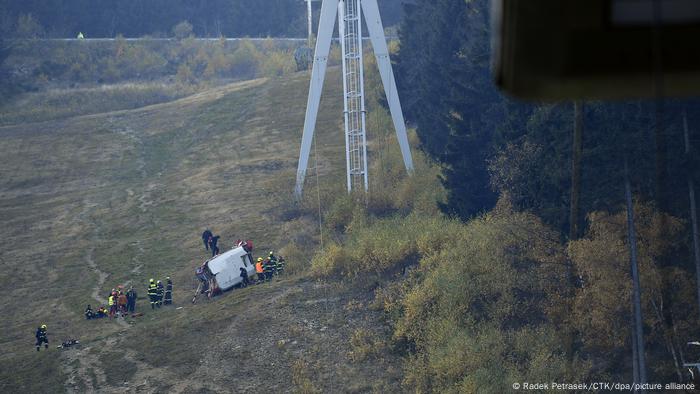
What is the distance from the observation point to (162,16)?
82000 mm

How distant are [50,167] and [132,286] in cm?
2056

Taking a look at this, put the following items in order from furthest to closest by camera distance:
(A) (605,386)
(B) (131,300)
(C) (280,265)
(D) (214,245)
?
1. (D) (214,245)
2. (C) (280,265)
3. (B) (131,300)
4. (A) (605,386)

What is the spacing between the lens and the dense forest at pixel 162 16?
260ft

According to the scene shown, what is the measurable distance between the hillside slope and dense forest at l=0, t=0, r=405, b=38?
75.3 ft

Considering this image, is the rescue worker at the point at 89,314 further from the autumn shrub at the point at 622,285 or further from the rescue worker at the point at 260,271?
the autumn shrub at the point at 622,285

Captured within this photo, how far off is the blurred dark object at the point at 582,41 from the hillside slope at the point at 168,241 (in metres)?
14.2

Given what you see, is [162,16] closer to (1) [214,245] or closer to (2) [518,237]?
(1) [214,245]

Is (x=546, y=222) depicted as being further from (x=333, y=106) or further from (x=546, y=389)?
(x=333, y=106)

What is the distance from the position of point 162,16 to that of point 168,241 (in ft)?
173

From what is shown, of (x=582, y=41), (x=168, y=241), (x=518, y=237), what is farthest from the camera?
(x=168, y=241)

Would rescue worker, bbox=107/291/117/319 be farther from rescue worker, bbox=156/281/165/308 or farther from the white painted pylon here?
the white painted pylon

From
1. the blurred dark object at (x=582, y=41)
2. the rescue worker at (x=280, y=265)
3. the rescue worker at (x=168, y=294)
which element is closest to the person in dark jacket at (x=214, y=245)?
the rescue worker at (x=168, y=294)

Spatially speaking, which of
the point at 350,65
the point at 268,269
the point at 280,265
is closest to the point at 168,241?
the point at 268,269

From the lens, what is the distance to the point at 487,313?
61.6 ft
